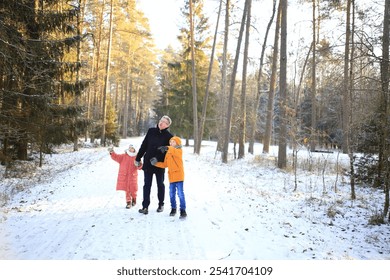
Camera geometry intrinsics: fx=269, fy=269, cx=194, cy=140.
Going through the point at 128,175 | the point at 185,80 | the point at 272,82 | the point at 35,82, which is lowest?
the point at 128,175

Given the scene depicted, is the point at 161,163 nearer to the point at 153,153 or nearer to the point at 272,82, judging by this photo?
the point at 153,153

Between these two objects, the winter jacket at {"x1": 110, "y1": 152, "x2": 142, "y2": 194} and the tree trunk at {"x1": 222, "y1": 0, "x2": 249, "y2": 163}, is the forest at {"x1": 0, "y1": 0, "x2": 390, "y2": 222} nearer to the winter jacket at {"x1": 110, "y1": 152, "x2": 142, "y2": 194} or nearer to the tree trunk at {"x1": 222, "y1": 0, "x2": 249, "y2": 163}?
the tree trunk at {"x1": 222, "y1": 0, "x2": 249, "y2": 163}

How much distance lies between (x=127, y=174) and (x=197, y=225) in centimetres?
210

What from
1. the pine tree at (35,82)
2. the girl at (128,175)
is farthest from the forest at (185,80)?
the girl at (128,175)

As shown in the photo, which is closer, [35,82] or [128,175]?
[128,175]

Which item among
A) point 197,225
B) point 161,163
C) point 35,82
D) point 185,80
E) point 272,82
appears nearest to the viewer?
point 197,225

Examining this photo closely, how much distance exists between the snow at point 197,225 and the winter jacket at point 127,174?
47cm

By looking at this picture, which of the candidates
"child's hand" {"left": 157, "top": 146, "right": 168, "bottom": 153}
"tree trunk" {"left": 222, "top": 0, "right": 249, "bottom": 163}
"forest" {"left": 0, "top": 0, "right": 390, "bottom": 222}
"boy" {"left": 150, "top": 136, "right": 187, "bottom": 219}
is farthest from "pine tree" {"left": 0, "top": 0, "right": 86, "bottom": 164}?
"tree trunk" {"left": 222, "top": 0, "right": 249, "bottom": 163}

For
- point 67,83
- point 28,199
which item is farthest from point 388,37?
point 67,83

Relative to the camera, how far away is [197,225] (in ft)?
17.0

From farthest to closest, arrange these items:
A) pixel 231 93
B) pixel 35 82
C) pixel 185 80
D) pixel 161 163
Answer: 1. pixel 185 80
2. pixel 231 93
3. pixel 35 82
4. pixel 161 163

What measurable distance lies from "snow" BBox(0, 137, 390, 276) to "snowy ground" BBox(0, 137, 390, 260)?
0.6 inches

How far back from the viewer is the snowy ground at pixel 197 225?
4133mm

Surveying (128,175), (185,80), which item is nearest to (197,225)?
(128,175)
